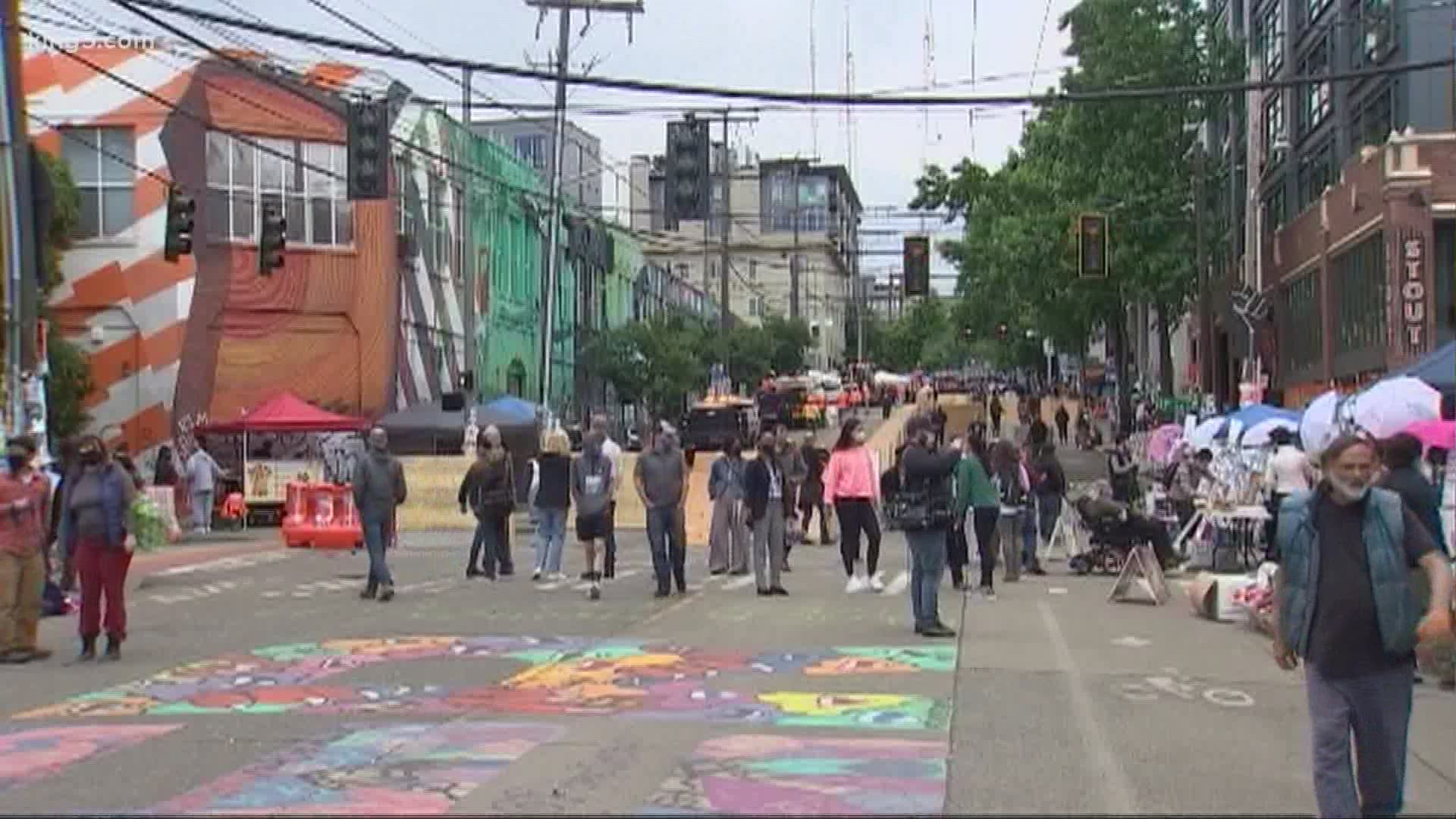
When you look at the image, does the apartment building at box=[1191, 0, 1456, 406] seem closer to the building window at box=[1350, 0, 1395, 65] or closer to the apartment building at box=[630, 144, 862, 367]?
the building window at box=[1350, 0, 1395, 65]

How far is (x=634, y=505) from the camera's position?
3319cm

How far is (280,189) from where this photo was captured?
41062 mm

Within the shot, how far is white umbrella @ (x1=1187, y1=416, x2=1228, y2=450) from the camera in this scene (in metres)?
26.5

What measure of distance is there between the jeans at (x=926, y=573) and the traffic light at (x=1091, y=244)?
22.5 metres

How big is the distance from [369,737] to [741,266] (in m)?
127

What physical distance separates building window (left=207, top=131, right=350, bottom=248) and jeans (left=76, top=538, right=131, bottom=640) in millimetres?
26630

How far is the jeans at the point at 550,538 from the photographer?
1978 cm

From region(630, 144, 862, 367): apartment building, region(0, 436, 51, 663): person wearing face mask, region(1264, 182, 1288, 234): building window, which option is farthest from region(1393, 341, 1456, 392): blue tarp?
region(630, 144, 862, 367): apartment building

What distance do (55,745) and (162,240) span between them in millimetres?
31901

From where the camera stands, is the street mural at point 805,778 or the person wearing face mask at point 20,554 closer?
the street mural at point 805,778

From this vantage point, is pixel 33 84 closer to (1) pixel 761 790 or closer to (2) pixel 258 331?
(2) pixel 258 331

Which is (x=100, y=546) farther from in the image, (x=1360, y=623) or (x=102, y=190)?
(x=102, y=190)

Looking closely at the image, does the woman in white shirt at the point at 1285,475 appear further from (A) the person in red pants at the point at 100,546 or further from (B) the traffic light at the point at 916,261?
(B) the traffic light at the point at 916,261

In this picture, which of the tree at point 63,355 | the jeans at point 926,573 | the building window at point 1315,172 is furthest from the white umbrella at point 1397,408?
the tree at point 63,355
